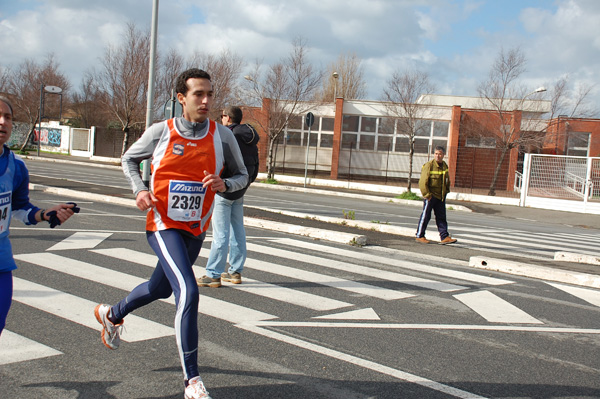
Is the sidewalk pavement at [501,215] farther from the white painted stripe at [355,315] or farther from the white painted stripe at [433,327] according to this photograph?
the white painted stripe at [355,315]

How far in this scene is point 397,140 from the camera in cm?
3828

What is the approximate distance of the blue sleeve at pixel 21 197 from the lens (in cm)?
329

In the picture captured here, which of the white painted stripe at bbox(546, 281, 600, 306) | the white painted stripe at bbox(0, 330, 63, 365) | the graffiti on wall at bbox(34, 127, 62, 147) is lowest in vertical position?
the white painted stripe at bbox(0, 330, 63, 365)

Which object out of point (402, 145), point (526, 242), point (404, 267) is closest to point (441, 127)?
point (402, 145)

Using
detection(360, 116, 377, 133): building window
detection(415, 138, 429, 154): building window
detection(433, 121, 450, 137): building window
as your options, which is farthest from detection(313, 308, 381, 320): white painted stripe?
detection(360, 116, 377, 133): building window

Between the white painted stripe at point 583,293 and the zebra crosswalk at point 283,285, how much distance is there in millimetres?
14

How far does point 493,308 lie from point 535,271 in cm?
238

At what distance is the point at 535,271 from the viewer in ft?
26.2

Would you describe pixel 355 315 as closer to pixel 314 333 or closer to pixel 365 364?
pixel 314 333

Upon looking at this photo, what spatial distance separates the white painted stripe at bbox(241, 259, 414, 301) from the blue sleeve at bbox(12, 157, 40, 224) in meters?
3.88

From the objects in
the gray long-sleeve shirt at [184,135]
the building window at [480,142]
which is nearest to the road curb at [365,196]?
the building window at [480,142]

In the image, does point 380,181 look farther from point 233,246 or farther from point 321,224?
point 233,246

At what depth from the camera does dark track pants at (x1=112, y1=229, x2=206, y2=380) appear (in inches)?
127

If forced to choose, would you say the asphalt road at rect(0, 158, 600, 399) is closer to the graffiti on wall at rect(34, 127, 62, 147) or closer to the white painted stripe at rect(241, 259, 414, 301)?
the white painted stripe at rect(241, 259, 414, 301)
